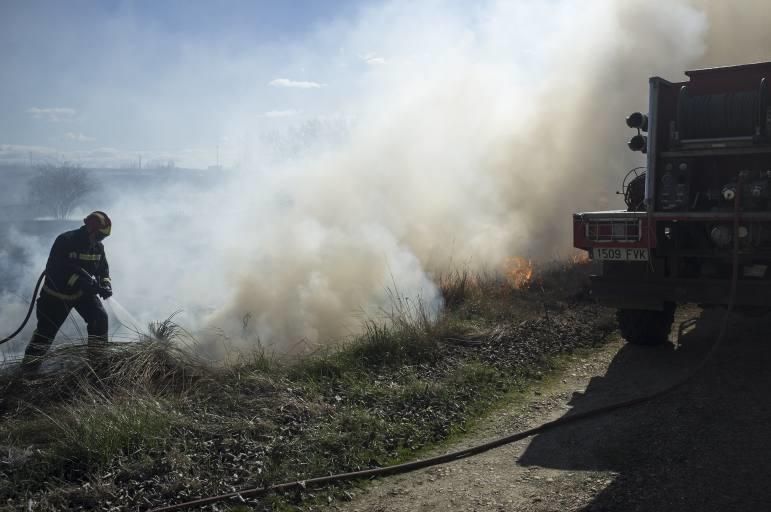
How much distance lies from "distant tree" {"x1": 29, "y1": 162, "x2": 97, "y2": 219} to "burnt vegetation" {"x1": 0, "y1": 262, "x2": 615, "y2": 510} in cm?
2769

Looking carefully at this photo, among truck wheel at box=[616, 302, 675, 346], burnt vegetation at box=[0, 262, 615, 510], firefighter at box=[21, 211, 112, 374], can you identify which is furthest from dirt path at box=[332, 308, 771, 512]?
firefighter at box=[21, 211, 112, 374]

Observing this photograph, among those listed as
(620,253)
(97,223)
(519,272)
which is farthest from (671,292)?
(97,223)

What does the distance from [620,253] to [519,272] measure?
462 cm

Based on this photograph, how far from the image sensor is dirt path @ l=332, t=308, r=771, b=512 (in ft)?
12.1

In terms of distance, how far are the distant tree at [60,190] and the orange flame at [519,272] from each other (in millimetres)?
24702

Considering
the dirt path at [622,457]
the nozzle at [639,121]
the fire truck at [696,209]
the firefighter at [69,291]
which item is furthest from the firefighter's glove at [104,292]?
the nozzle at [639,121]

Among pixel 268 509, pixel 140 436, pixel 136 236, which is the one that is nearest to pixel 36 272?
pixel 136 236

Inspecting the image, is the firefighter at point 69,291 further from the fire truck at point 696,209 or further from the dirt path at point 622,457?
the fire truck at point 696,209

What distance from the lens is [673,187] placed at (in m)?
6.37

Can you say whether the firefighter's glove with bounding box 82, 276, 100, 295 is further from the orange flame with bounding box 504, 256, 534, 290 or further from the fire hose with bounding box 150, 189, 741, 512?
the orange flame with bounding box 504, 256, 534, 290

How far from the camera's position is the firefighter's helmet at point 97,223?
7.05 m

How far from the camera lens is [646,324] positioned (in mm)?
6895

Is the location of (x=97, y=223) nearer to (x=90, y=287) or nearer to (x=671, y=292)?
(x=90, y=287)

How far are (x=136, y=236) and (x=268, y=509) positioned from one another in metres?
14.2
